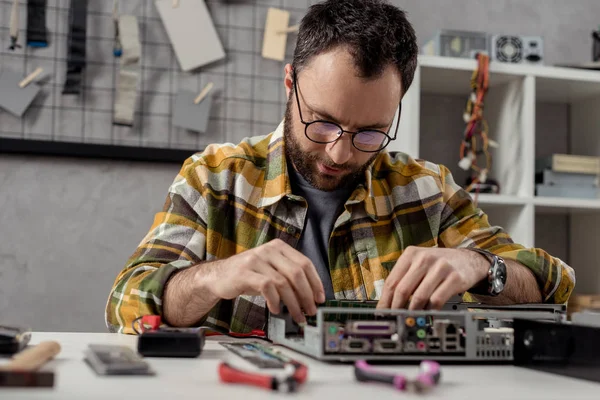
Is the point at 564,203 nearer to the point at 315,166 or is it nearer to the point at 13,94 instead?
the point at 315,166

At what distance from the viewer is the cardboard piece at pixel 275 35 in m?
2.38

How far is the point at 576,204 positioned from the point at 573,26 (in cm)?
78

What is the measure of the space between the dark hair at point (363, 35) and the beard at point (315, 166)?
13cm

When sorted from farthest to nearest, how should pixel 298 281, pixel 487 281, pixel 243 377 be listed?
pixel 487 281 < pixel 298 281 < pixel 243 377

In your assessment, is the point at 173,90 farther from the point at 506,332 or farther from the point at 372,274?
the point at 506,332

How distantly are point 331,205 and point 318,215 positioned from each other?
0.12 feet

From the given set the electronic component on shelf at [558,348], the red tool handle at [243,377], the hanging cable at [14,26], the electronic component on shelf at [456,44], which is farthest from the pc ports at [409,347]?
the hanging cable at [14,26]

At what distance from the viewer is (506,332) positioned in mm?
905

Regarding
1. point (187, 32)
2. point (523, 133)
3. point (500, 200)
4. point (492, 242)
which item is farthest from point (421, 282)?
point (187, 32)

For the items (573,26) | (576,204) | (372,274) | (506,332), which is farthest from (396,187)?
(573,26)

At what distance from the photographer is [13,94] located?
2.15 meters

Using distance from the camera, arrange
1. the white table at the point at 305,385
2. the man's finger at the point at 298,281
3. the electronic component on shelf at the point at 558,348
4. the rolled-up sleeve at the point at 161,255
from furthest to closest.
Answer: the rolled-up sleeve at the point at 161,255 → the man's finger at the point at 298,281 → the electronic component on shelf at the point at 558,348 → the white table at the point at 305,385

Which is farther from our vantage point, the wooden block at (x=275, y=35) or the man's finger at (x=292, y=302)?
the wooden block at (x=275, y=35)

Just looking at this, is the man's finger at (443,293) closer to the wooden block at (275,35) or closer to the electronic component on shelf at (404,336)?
the electronic component on shelf at (404,336)
